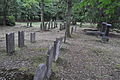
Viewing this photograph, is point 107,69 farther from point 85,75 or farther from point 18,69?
point 18,69

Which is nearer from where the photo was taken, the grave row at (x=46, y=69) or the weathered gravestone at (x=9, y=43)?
the grave row at (x=46, y=69)

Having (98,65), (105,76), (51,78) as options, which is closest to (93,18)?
(98,65)

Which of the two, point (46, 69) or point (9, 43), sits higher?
point (9, 43)

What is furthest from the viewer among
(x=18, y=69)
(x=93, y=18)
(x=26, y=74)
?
(x=93, y=18)

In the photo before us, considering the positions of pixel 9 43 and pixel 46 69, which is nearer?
pixel 46 69

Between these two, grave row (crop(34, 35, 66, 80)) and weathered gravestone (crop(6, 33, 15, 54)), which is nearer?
grave row (crop(34, 35, 66, 80))

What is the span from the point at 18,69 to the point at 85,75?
213cm

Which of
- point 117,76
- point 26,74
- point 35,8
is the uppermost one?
point 35,8

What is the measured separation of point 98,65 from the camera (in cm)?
531

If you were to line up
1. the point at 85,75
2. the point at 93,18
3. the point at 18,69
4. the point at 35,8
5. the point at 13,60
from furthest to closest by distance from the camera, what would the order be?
the point at 35,8
the point at 93,18
the point at 13,60
the point at 85,75
the point at 18,69

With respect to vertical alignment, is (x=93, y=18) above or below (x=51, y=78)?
above

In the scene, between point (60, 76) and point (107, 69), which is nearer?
point (60, 76)

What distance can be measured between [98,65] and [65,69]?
5.17 feet

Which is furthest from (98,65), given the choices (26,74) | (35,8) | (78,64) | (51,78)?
(35,8)
